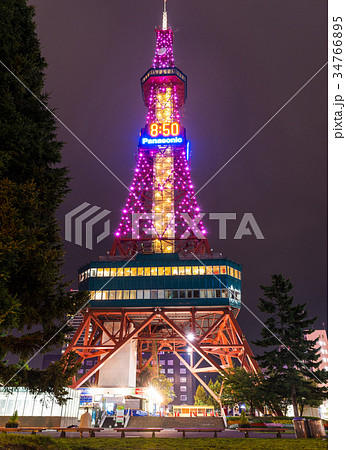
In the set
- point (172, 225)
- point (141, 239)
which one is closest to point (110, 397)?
point (141, 239)

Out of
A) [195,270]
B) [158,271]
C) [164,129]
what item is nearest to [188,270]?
[195,270]

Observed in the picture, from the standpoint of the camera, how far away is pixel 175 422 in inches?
1567

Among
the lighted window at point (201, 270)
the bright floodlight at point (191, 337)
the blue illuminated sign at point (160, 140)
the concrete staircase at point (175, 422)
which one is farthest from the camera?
the blue illuminated sign at point (160, 140)

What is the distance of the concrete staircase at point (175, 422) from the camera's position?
39.6 metres

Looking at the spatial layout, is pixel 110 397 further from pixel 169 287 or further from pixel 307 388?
pixel 307 388

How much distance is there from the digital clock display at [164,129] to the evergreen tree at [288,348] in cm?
5500

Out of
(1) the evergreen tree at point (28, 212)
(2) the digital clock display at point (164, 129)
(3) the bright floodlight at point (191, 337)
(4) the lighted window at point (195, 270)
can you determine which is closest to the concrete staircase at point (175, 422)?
(3) the bright floodlight at point (191, 337)

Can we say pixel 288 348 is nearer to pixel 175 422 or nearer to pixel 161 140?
pixel 175 422

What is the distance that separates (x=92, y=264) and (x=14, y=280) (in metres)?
56.1

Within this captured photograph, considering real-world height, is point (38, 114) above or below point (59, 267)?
above

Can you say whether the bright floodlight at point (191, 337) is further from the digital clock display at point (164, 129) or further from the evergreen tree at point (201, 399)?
the evergreen tree at point (201, 399)
